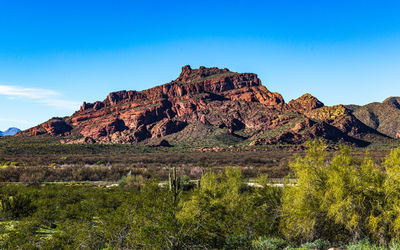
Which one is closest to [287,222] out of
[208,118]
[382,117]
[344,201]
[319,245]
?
[319,245]

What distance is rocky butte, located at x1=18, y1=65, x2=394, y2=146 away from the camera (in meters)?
101

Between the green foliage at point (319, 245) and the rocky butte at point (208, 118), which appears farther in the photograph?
the rocky butte at point (208, 118)

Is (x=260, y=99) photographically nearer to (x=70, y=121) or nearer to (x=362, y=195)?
(x=70, y=121)

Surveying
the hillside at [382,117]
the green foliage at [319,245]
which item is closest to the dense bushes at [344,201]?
the green foliage at [319,245]

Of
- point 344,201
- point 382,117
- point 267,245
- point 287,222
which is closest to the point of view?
point 267,245

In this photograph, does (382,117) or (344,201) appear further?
(382,117)

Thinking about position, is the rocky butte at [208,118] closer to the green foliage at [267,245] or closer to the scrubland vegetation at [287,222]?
the scrubland vegetation at [287,222]

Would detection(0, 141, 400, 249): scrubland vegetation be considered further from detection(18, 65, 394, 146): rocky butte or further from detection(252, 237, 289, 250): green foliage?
detection(18, 65, 394, 146): rocky butte

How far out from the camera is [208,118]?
125m

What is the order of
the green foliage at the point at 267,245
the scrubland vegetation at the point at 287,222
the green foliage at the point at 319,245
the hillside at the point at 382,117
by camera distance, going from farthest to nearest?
the hillside at the point at 382,117 < the green foliage at the point at 319,245 < the green foliage at the point at 267,245 < the scrubland vegetation at the point at 287,222

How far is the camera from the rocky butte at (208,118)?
100625 millimetres

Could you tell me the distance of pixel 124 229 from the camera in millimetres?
7984

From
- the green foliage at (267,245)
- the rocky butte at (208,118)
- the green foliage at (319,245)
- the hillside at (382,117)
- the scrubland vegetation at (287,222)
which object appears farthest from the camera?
the hillside at (382,117)

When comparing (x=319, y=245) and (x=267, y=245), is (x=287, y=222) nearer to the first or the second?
(x=319, y=245)
